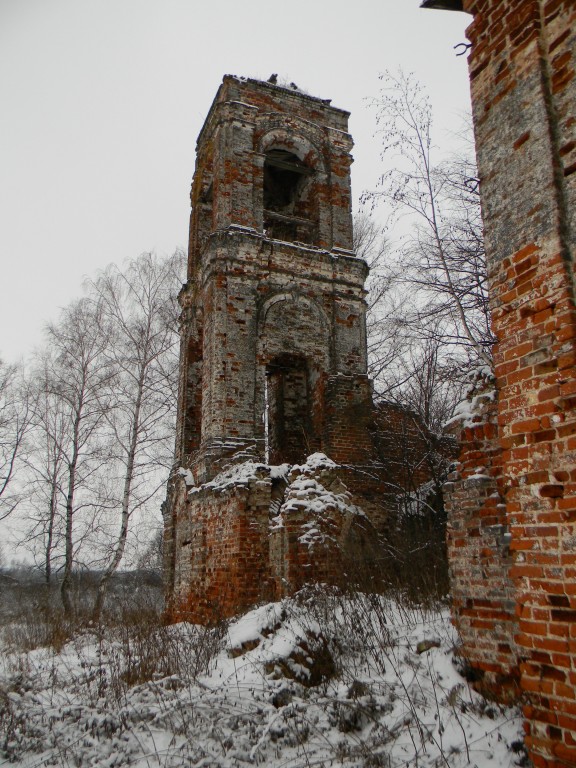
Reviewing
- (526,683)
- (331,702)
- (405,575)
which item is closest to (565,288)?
(526,683)

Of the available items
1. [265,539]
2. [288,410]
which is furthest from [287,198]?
[265,539]

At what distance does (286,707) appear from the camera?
13.1ft

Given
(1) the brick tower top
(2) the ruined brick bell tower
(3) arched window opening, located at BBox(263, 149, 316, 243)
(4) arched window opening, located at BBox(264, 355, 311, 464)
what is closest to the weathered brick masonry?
(2) the ruined brick bell tower

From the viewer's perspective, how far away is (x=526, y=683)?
2676 mm

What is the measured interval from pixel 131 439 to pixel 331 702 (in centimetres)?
1263

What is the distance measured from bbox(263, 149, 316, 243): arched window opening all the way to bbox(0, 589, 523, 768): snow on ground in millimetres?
9577

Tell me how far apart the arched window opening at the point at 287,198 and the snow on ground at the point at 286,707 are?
9577mm

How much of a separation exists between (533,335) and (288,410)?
1008cm

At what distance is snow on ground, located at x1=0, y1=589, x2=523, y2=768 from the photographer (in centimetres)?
332

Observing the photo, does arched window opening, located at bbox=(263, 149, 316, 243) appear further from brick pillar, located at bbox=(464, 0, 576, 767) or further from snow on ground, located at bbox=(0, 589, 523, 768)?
brick pillar, located at bbox=(464, 0, 576, 767)

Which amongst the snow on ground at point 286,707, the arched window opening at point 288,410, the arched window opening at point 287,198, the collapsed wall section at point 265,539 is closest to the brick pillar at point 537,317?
the snow on ground at point 286,707

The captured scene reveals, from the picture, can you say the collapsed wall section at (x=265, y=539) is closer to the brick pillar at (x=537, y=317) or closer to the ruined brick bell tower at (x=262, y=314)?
the ruined brick bell tower at (x=262, y=314)

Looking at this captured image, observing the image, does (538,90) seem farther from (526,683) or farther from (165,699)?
(165,699)

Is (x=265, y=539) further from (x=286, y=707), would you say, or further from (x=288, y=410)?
(x=286, y=707)
